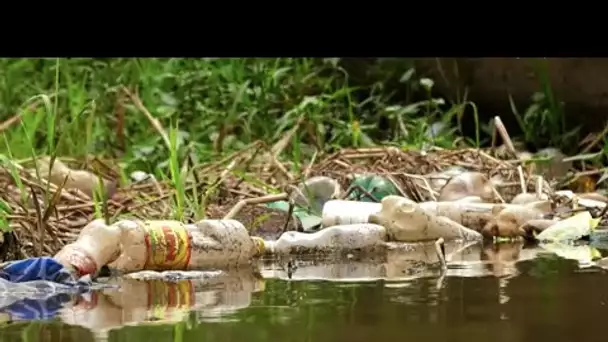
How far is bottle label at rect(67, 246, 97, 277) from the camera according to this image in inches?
123

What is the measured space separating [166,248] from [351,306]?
0.82 metres

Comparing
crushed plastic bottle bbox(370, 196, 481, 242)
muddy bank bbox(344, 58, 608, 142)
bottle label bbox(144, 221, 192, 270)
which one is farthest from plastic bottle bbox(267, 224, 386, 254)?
muddy bank bbox(344, 58, 608, 142)

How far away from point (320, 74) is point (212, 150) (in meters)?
1.60

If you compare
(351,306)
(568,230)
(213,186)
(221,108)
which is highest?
(221,108)

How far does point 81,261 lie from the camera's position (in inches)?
124

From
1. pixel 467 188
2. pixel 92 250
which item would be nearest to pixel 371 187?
pixel 467 188

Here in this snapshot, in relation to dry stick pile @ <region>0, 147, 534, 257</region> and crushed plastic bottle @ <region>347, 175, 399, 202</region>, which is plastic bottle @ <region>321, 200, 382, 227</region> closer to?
dry stick pile @ <region>0, 147, 534, 257</region>

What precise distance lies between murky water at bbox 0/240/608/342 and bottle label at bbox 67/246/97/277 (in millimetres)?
75

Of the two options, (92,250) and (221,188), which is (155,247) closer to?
(92,250)

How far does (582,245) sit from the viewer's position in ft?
13.0

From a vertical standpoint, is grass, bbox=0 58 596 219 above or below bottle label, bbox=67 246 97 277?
above

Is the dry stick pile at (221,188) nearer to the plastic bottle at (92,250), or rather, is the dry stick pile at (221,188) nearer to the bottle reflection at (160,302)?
the plastic bottle at (92,250)

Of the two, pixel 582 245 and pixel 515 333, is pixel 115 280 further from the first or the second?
pixel 582 245
